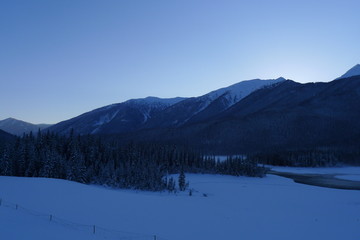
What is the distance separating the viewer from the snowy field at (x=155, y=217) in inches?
1029

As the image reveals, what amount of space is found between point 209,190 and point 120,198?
88.7 ft

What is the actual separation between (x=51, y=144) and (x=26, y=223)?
247 feet

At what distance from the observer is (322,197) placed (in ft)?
181

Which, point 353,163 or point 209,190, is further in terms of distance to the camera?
point 353,163

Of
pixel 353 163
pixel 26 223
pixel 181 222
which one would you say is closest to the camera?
pixel 26 223

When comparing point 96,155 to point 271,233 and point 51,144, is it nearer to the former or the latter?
point 51,144

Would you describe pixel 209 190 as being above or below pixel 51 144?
below

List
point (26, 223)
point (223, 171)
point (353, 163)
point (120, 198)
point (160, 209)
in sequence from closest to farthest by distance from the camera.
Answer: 1. point (26, 223)
2. point (160, 209)
3. point (120, 198)
4. point (223, 171)
5. point (353, 163)

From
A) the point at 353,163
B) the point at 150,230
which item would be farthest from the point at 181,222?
the point at 353,163

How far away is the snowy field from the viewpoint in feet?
85.8

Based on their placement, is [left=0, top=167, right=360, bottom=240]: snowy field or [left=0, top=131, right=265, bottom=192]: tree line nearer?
[left=0, top=167, right=360, bottom=240]: snowy field

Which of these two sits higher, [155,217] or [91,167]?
[91,167]

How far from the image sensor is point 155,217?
116 ft

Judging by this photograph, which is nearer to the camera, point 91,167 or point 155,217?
point 155,217
